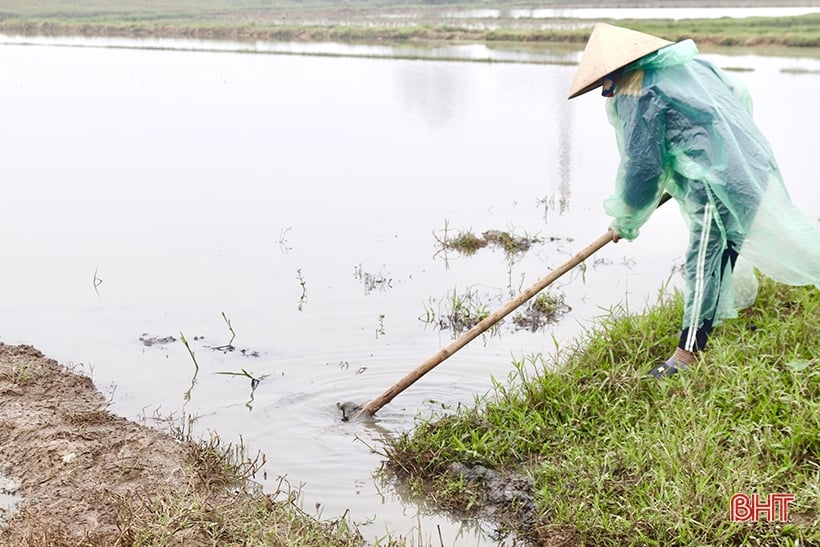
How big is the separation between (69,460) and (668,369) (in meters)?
2.36

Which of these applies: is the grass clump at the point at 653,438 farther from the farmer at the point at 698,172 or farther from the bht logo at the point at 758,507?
the farmer at the point at 698,172

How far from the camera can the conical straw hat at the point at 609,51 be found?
3258 mm

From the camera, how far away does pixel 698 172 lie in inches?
129

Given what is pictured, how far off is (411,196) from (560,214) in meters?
1.40

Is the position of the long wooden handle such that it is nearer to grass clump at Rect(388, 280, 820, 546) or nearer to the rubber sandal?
grass clump at Rect(388, 280, 820, 546)

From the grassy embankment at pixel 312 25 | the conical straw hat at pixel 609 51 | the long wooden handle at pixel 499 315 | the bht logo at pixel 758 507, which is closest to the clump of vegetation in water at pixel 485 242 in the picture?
the long wooden handle at pixel 499 315

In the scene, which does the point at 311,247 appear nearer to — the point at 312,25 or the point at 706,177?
the point at 706,177

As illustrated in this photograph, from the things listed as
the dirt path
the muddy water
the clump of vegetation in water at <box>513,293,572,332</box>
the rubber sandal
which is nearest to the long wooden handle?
the muddy water

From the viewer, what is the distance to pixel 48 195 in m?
7.33

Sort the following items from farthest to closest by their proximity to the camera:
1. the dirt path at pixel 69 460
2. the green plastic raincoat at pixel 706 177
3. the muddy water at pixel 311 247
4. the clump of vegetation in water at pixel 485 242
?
the clump of vegetation in water at pixel 485 242 < the muddy water at pixel 311 247 < the green plastic raincoat at pixel 706 177 < the dirt path at pixel 69 460

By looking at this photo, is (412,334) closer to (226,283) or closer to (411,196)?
(226,283)

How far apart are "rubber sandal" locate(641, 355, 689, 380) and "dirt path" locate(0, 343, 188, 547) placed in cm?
188

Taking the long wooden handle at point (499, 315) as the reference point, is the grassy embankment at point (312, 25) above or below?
above

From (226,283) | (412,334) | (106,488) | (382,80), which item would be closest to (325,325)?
(412,334)
